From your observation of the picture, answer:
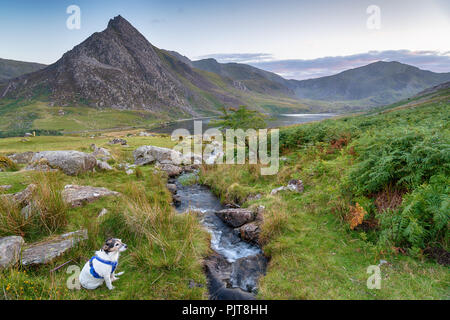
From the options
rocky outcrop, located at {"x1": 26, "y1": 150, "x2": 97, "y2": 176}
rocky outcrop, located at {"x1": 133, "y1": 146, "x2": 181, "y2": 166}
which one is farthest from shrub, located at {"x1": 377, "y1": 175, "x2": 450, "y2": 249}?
rocky outcrop, located at {"x1": 133, "y1": 146, "x2": 181, "y2": 166}

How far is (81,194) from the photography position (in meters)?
8.31

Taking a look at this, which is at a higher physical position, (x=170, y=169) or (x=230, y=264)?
(x=170, y=169)

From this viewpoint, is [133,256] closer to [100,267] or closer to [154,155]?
[100,267]

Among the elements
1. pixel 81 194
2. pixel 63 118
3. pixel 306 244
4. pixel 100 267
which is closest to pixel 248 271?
pixel 306 244

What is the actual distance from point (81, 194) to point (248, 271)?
22.0 feet

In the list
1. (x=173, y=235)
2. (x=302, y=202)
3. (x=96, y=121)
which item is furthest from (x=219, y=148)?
(x=96, y=121)

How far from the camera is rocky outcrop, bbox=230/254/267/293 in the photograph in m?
5.71

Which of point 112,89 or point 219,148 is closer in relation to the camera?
point 219,148

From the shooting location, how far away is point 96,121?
413ft

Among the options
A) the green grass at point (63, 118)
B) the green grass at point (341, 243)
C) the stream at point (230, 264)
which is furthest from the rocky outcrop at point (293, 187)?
the green grass at point (63, 118)

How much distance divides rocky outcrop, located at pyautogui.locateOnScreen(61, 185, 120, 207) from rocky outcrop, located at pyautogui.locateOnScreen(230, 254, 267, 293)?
568cm

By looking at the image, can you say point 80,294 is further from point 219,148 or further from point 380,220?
point 219,148

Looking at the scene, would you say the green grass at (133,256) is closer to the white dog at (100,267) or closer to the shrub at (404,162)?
the white dog at (100,267)

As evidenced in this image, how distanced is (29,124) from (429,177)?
148653 mm
